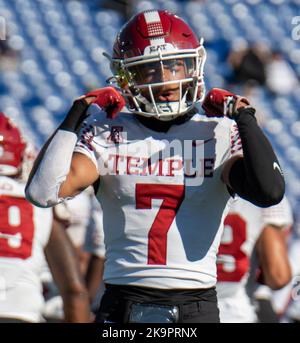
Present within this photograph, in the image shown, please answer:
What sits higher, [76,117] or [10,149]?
[76,117]

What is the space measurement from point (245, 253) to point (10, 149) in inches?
40.5

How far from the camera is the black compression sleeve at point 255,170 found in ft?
8.18

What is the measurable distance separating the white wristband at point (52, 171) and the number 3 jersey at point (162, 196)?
0.06m

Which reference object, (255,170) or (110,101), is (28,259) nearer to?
(110,101)

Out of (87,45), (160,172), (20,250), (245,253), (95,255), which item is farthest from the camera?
(87,45)

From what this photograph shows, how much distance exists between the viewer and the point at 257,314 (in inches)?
167

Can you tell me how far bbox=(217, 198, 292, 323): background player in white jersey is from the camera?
3.83m

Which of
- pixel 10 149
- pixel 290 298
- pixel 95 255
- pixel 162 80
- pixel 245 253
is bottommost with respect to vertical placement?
pixel 290 298

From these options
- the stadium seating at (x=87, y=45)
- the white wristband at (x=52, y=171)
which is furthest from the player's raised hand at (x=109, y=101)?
the stadium seating at (x=87, y=45)

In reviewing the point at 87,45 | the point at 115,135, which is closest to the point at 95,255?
the point at 115,135

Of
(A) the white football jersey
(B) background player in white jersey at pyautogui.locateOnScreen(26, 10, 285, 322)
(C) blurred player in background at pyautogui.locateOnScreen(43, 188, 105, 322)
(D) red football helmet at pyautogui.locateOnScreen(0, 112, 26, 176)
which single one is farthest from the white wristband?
(C) blurred player in background at pyautogui.locateOnScreen(43, 188, 105, 322)

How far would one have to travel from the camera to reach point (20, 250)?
3545 millimetres

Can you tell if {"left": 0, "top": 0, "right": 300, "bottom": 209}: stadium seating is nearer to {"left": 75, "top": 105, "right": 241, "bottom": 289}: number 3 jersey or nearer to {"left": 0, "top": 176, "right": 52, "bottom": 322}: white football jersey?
{"left": 0, "top": 176, "right": 52, "bottom": 322}: white football jersey
